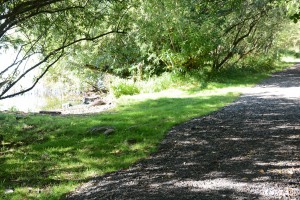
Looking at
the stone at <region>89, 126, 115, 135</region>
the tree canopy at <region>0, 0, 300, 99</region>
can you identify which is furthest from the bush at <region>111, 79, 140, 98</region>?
the stone at <region>89, 126, 115, 135</region>

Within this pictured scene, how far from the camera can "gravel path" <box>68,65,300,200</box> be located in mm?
4926

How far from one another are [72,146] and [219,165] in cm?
360

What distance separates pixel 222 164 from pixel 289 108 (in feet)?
19.4

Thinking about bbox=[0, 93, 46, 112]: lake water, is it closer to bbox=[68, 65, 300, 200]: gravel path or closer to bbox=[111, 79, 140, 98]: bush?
bbox=[111, 79, 140, 98]: bush

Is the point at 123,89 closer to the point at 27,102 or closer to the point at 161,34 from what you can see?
the point at 161,34

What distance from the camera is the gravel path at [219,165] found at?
4.93 meters

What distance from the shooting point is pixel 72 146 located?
311 inches

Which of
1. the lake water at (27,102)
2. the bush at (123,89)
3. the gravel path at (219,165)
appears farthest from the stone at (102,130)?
the lake water at (27,102)

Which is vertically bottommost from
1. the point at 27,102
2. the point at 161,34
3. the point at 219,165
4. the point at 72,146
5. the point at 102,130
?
the point at 219,165

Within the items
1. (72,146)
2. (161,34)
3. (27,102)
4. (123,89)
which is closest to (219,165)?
(72,146)

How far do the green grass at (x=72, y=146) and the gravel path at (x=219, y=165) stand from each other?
443mm

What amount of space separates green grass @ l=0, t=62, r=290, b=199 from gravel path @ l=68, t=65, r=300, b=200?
44cm

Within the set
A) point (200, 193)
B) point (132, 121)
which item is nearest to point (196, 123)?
point (132, 121)

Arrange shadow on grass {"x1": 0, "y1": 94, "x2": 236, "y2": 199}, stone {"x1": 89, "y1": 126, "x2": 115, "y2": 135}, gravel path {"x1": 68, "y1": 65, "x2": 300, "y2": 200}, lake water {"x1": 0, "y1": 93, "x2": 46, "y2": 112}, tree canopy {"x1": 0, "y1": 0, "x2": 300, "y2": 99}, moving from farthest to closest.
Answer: lake water {"x1": 0, "y1": 93, "x2": 46, "y2": 112}, stone {"x1": 89, "y1": 126, "x2": 115, "y2": 135}, tree canopy {"x1": 0, "y1": 0, "x2": 300, "y2": 99}, shadow on grass {"x1": 0, "y1": 94, "x2": 236, "y2": 199}, gravel path {"x1": 68, "y1": 65, "x2": 300, "y2": 200}
